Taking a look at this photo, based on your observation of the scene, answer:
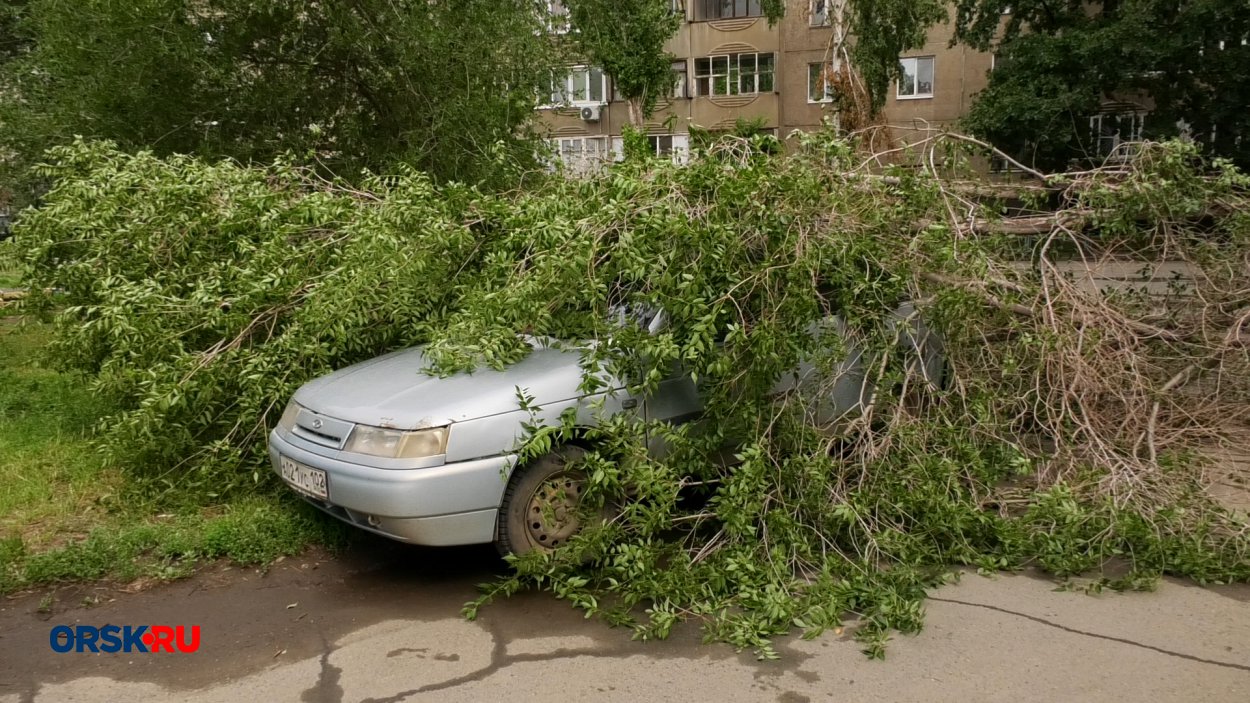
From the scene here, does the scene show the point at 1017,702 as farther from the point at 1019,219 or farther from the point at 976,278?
the point at 1019,219

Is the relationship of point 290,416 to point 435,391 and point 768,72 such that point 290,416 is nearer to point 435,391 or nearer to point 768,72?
point 435,391

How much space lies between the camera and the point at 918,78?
32188 millimetres

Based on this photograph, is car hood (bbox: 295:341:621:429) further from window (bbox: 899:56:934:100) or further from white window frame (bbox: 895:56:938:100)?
window (bbox: 899:56:934:100)

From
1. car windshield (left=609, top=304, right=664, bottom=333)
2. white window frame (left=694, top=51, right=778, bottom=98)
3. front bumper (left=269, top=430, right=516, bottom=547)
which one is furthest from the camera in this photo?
white window frame (left=694, top=51, right=778, bottom=98)

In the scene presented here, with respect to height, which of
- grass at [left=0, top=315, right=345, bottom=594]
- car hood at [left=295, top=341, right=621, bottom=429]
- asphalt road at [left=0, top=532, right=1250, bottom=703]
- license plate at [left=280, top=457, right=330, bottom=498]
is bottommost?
asphalt road at [left=0, top=532, right=1250, bottom=703]

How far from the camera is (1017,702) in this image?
3.35 metres

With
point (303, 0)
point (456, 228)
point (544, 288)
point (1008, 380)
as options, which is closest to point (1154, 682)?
point (1008, 380)

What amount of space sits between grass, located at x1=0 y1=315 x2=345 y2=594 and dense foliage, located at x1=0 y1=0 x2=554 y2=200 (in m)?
4.99

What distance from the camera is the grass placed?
4512mm

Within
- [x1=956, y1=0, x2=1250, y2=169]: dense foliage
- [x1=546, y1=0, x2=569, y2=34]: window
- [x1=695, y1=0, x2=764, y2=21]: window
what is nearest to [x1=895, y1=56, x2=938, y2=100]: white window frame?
[x1=956, y1=0, x2=1250, y2=169]: dense foliage

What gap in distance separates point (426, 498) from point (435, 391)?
0.57m

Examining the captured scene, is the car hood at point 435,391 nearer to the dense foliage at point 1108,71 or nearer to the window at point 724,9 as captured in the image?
the dense foliage at point 1108,71

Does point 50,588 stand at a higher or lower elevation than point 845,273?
lower

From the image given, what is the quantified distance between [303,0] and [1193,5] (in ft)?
66.9
